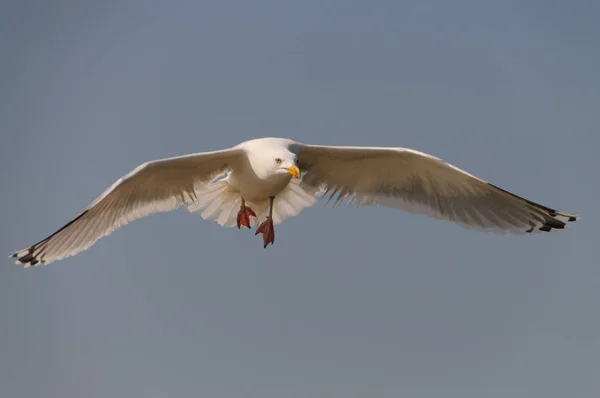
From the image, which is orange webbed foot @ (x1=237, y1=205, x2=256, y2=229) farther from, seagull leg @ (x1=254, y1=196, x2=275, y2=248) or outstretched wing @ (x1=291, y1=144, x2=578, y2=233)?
outstretched wing @ (x1=291, y1=144, x2=578, y2=233)

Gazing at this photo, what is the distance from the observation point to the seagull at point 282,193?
700 centimetres

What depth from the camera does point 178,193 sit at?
750 cm

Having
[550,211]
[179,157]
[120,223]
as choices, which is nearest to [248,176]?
[179,157]

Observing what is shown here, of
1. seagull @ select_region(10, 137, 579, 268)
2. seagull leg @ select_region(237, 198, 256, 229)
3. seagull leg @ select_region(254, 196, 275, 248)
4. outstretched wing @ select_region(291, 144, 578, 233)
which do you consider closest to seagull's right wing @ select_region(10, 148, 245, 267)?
seagull @ select_region(10, 137, 579, 268)


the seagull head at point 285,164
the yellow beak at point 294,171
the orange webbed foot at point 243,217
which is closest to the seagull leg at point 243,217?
the orange webbed foot at point 243,217

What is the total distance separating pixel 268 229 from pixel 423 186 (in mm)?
1396

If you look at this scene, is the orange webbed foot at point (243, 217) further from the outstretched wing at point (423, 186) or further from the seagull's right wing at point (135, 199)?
the outstretched wing at point (423, 186)

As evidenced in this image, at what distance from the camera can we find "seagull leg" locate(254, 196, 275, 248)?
7.48 metres

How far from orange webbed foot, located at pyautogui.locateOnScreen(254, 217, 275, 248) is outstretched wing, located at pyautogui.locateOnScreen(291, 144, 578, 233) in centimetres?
52

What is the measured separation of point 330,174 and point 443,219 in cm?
106

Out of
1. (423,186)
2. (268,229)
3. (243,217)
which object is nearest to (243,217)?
(243,217)

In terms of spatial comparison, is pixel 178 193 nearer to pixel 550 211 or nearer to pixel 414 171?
pixel 414 171

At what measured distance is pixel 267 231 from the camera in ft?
24.6

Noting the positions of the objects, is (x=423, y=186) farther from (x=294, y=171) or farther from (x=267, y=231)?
(x=294, y=171)
